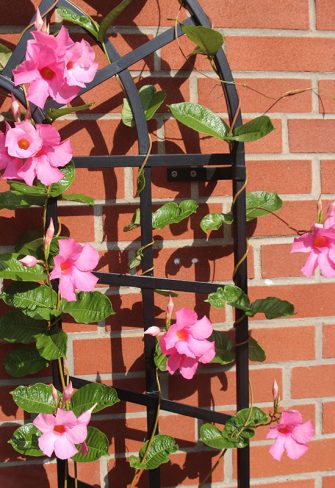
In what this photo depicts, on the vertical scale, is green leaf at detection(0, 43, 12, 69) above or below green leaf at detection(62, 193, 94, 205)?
above

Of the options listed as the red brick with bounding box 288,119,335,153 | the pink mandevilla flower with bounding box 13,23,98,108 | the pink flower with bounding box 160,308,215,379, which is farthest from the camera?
the red brick with bounding box 288,119,335,153

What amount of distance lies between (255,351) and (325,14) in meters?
0.73

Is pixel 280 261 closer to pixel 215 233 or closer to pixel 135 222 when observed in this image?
pixel 215 233

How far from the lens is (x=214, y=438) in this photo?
110cm

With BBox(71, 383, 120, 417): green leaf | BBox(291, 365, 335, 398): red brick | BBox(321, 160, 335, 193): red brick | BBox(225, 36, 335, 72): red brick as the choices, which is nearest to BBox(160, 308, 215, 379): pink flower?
BBox(71, 383, 120, 417): green leaf

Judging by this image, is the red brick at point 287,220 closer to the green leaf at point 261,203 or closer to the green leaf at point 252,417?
the green leaf at point 261,203

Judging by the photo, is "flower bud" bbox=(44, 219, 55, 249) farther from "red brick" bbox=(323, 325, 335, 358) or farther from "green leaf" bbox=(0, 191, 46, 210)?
"red brick" bbox=(323, 325, 335, 358)

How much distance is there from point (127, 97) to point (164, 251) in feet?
1.09

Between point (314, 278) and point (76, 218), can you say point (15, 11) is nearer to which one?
point (76, 218)

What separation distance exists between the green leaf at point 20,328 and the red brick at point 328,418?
659 mm

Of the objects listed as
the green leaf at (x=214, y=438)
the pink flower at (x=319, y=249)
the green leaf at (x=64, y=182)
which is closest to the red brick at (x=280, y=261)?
the pink flower at (x=319, y=249)

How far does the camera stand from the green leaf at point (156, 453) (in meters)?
1.08

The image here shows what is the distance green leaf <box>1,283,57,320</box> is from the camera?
1034 millimetres

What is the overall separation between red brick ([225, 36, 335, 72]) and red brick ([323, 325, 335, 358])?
0.57m
